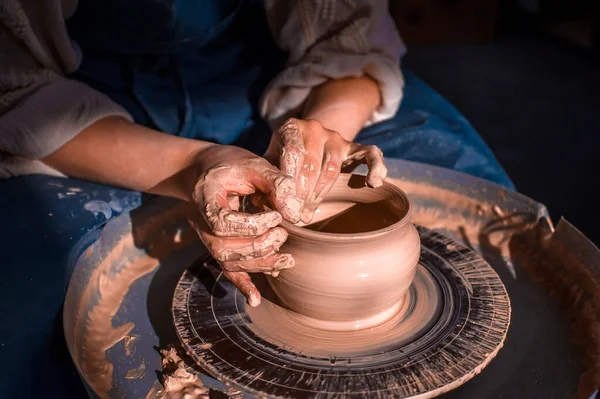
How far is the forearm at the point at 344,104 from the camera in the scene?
147 cm

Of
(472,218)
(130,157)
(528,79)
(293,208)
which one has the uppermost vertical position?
(293,208)

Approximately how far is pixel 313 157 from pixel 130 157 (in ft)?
1.43

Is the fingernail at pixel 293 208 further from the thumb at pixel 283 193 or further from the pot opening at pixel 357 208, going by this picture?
the pot opening at pixel 357 208

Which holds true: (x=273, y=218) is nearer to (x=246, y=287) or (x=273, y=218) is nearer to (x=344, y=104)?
(x=246, y=287)

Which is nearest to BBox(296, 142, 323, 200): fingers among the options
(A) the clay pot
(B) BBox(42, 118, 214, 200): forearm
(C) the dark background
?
(A) the clay pot

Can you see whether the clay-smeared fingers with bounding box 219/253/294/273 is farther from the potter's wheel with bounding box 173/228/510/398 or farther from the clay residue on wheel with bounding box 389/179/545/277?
the clay residue on wheel with bounding box 389/179/545/277

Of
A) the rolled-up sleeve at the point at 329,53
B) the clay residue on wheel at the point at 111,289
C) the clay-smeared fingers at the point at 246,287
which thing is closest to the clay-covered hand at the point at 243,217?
the clay-smeared fingers at the point at 246,287

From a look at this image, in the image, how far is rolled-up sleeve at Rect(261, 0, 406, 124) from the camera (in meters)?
1.57

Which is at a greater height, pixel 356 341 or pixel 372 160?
pixel 372 160

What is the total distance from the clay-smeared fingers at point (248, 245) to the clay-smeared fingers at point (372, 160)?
0.23m

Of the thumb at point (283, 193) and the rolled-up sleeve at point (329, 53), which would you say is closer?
the thumb at point (283, 193)

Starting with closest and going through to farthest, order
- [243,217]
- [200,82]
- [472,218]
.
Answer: [243,217] → [472,218] → [200,82]

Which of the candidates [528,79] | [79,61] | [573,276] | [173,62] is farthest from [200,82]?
[528,79]

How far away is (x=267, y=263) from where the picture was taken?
3.14ft
